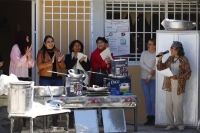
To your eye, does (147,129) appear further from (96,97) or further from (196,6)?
(196,6)

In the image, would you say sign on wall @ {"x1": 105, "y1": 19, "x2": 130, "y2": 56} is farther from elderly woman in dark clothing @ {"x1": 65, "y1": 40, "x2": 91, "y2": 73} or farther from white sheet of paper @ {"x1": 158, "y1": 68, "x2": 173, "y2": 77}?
white sheet of paper @ {"x1": 158, "y1": 68, "x2": 173, "y2": 77}

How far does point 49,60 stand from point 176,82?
2471 millimetres

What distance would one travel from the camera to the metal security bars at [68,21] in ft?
38.8

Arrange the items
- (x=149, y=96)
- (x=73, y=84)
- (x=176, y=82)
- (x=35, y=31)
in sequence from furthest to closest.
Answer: (x=35, y=31), (x=149, y=96), (x=176, y=82), (x=73, y=84)

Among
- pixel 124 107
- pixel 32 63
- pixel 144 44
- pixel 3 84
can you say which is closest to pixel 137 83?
pixel 144 44

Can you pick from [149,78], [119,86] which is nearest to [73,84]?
[119,86]

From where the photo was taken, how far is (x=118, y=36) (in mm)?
11938

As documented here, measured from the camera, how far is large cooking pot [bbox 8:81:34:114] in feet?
28.2

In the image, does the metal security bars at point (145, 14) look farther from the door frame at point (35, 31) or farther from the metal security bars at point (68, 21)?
the door frame at point (35, 31)

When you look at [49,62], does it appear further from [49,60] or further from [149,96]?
[149,96]

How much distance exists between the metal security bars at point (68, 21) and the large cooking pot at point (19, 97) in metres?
3.31

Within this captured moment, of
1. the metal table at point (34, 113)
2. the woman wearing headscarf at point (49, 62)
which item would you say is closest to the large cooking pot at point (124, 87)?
the woman wearing headscarf at point (49, 62)

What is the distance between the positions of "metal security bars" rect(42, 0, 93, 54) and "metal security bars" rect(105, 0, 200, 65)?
0.67m

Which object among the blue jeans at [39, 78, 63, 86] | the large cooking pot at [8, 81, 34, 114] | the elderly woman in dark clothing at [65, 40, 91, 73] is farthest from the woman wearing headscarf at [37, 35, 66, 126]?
the large cooking pot at [8, 81, 34, 114]
